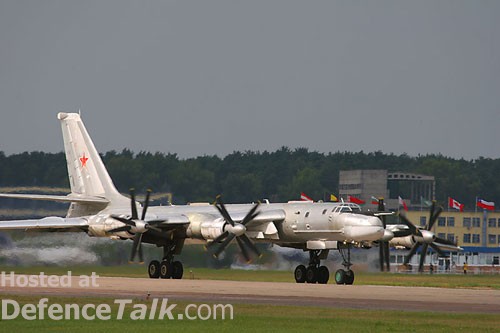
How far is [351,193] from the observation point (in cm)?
11050

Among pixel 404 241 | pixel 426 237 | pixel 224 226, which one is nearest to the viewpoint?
pixel 224 226

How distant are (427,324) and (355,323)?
157cm

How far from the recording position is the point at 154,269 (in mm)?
45469

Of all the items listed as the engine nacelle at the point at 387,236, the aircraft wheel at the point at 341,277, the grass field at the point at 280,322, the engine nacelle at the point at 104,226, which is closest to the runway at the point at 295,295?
the grass field at the point at 280,322

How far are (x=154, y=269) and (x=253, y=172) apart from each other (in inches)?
2521

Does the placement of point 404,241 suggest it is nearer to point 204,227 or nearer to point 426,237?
point 426,237

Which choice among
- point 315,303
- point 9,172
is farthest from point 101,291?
point 9,172

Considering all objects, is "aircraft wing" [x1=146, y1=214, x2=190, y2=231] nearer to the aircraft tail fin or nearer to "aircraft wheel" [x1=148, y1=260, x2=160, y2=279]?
"aircraft wheel" [x1=148, y1=260, x2=160, y2=279]

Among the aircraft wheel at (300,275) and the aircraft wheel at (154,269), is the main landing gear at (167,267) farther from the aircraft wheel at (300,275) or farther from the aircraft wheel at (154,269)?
the aircraft wheel at (300,275)

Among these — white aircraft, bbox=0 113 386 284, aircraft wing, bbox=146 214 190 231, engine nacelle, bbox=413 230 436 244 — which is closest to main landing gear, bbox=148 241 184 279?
white aircraft, bbox=0 113 386 284

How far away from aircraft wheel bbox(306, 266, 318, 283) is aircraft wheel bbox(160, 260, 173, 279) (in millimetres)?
5638

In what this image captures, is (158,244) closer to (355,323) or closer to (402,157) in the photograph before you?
(355,323)

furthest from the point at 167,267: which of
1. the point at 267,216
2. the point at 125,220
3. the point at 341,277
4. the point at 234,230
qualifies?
the point at 341,277

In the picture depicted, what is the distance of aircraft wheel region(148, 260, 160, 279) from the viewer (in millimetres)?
45281
